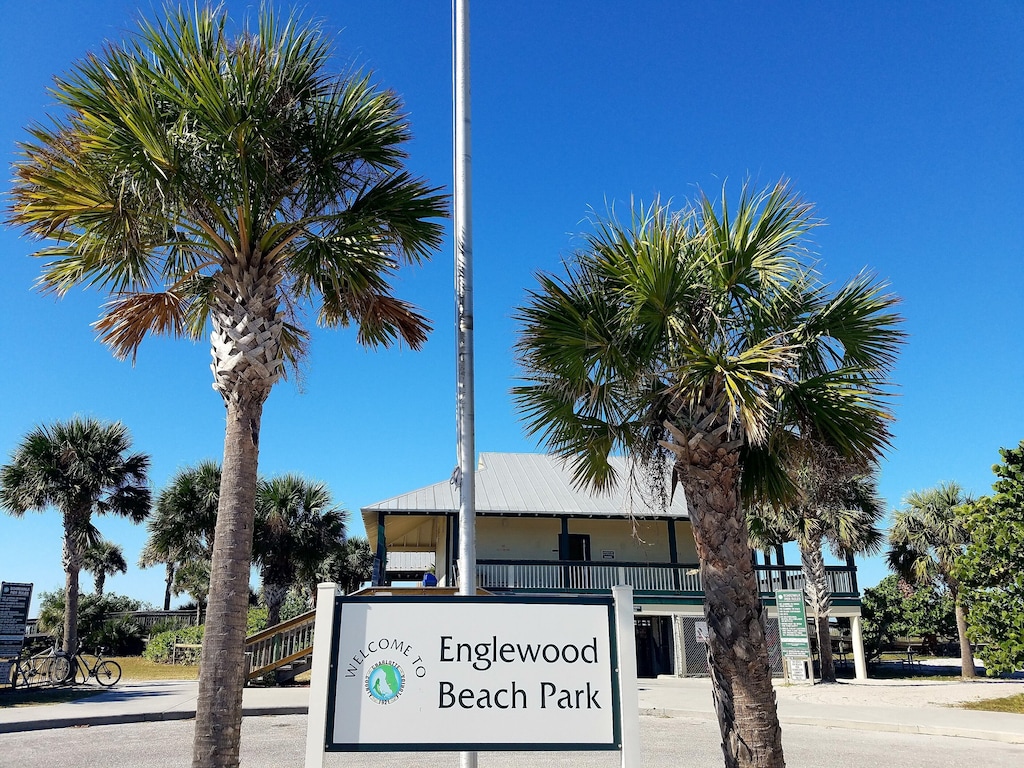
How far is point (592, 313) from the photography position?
25.4ft

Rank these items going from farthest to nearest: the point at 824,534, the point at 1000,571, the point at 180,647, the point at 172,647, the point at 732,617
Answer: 1. the point at 172,647
2. the point at 180,647
3. the point at 824,534
4. the point at 1000,571
5. the point at 732,617

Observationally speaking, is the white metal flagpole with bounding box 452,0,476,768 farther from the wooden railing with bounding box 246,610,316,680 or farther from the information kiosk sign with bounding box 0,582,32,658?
the information kiosk sign with bounding box 0,582,32,658

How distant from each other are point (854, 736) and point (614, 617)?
31.1ft

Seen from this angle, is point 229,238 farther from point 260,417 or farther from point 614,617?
point 614,617

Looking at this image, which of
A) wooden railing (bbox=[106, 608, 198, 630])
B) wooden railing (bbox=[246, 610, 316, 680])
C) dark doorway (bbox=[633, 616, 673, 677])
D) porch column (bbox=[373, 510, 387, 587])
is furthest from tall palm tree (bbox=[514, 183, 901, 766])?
wooden railing (bbox=[106, 608, 198, 630])

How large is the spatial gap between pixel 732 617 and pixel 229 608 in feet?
14.0

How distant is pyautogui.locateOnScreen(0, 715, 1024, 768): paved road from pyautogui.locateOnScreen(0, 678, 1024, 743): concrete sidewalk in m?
0.43

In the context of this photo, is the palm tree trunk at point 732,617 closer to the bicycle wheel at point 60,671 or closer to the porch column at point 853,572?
the bicycle wheel at point 60,671

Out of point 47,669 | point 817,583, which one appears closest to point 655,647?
point 817,583

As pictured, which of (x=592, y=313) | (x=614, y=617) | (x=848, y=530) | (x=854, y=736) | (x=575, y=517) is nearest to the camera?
(x=614, y=617)

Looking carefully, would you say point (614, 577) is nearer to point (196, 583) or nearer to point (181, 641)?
point (181, 641)

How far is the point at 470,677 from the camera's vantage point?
4.27 meters

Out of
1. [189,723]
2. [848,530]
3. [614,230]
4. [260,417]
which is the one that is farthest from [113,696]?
[848,530]

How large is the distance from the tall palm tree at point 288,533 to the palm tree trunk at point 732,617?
20.0 meters
